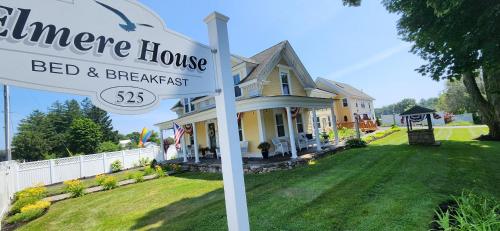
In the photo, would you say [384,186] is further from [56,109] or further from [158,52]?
[56,109]

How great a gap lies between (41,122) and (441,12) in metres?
64.3

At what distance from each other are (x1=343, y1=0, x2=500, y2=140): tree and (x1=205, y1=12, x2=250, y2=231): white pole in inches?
276

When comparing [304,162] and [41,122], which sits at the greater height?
[41,122]

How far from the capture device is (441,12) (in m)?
6.80

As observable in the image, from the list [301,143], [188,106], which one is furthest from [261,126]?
[188,106]

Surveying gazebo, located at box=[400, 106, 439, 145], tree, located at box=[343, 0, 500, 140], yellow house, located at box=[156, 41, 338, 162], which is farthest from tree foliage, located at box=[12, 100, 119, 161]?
tree, located at box=[343, 0, 500, 140]

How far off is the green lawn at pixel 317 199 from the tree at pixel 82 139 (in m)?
35.4

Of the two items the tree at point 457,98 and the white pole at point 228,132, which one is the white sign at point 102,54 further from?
the tree at point 457,98

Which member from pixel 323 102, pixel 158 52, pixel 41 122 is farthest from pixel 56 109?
pixel 158 52

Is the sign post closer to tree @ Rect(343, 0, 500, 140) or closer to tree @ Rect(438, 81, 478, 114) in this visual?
tree @ Rect(343, 0, 500, 140)

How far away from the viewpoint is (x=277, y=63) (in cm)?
1407

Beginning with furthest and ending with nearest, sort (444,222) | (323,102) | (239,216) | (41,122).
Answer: (41,122) < (323,102) < (444,222) < (239,216)

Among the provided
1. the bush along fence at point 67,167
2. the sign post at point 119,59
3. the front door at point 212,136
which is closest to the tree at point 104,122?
the bush along fence at point 67,167

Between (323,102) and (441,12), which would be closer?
Answer: (441,12)
